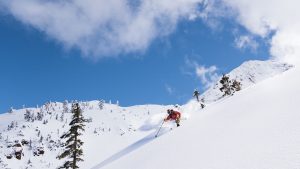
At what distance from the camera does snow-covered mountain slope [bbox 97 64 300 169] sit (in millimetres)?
7621

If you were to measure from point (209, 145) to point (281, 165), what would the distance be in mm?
4357

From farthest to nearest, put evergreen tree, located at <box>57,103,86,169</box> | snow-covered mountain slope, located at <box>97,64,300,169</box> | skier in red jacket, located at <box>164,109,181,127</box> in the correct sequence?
evergreen tree, located at <box>57,103,86,169</box> < skier in red jacket, located at <box>164,109,181,127</box> < snow-covered mountain slope, located at <box>97,64,300,169</box>

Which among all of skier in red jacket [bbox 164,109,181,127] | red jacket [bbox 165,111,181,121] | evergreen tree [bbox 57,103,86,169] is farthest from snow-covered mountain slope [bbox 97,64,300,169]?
evergreen tree [bbox 57,103,86,169]

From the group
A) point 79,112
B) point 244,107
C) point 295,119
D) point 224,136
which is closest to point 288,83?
point 244,107

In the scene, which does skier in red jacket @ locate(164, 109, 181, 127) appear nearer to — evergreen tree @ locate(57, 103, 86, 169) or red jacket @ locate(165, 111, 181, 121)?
red jacket @ locate(165, 111, 181, 121)

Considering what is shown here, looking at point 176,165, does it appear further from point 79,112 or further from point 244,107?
point 79,112

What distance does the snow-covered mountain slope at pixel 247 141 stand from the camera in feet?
25.0

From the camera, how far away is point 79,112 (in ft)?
126

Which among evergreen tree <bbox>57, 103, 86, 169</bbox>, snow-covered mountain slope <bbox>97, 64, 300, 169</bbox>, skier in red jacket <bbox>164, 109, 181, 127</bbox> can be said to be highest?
evergreen tree <bbox>57, 103, 86, 169</bbox>

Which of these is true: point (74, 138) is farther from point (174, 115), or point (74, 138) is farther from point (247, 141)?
point (247, 141)

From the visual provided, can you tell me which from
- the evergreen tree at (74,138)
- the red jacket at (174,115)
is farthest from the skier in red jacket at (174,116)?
the evergreen tree at (74,138)

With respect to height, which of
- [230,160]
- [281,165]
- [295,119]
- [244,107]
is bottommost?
[281,165]

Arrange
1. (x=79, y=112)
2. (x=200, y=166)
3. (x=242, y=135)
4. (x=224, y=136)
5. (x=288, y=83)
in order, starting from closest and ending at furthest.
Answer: (x=200, y=166), (x=242, y=135), (x=224, y=136), (x=288, y=83), (x=79, y=112)

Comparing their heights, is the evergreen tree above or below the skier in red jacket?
above
